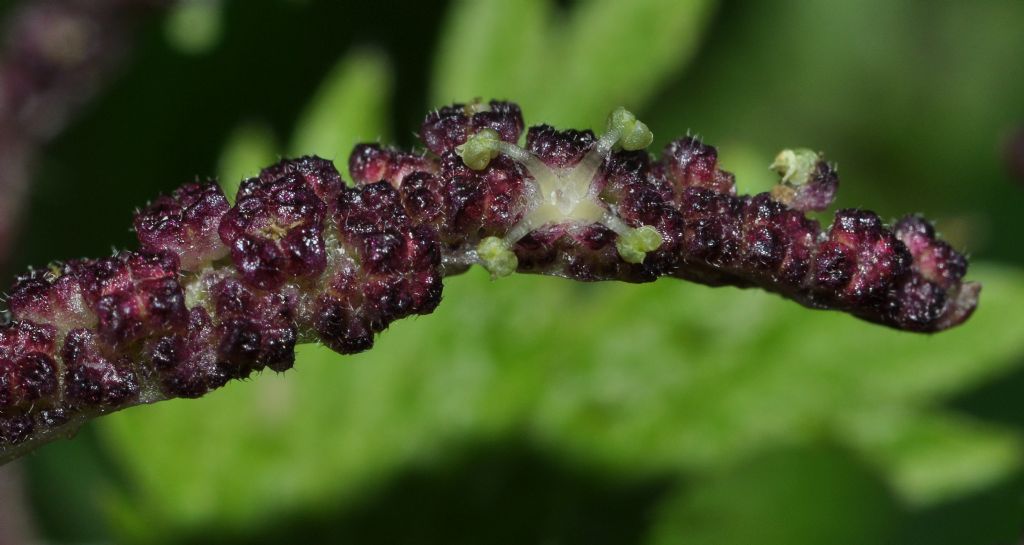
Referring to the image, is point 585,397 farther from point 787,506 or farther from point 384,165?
point 384,165

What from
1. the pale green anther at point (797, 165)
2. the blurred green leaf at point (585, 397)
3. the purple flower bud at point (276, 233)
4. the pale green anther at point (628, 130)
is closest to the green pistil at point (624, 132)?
the pale green anther at point (628, 130)

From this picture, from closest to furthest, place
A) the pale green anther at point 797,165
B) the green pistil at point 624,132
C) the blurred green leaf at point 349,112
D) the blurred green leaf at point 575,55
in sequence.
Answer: the green pistil at point 624,132 < the pale green anther at point 797,165 < the blurred green leaf at point 575,55 < the blurred green leaf at point 349,112

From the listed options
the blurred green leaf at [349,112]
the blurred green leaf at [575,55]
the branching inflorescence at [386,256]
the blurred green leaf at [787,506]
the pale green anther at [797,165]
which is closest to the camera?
the branching inflorescence at [386,256]

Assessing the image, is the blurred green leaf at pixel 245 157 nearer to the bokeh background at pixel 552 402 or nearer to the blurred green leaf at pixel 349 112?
the bokeh background at pixel 552 402

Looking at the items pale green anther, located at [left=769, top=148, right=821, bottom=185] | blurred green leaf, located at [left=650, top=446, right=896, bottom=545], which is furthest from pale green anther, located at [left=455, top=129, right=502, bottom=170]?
blurred green leaf, located at [left=650, top=446, right=896, bottom=545]

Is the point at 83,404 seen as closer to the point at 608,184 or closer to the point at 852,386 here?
the point at 608,184

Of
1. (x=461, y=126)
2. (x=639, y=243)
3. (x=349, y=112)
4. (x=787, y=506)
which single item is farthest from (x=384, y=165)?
(x=349, y=112)
